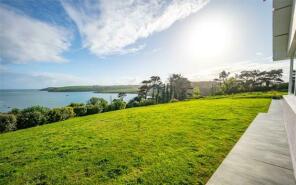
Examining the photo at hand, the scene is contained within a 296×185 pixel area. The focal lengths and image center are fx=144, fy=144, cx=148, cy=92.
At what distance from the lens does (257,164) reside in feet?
8.99

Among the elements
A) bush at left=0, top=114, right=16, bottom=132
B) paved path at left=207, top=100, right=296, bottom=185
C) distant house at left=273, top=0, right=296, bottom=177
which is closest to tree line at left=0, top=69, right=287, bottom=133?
bush at left=0, top=114, right=16, bottom=132

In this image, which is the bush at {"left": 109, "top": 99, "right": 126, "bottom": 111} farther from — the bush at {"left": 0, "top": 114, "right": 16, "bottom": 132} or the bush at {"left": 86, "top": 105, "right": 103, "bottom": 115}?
the bush at {"left": 0, "top": 114, "right": 16, "bottom": 132}

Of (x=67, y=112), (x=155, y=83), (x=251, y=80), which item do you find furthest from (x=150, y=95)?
(x=67, y=112)

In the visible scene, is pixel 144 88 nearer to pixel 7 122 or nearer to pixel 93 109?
pixel 93 109

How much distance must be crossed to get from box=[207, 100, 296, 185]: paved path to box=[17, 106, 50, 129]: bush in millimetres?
12869

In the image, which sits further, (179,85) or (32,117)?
(179,85)

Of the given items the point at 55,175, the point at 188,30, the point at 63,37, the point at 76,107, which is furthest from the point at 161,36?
the point at 55,175

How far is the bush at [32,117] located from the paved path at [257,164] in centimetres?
1287

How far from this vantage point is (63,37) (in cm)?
994

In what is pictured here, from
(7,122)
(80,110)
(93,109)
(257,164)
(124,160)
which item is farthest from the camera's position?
(93,109)

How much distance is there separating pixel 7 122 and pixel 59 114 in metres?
3.49

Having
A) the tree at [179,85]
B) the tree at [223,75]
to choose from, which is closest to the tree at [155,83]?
the tree at [179,85]

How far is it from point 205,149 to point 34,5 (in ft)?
31.5

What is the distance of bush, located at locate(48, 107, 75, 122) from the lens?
39.8 feet
